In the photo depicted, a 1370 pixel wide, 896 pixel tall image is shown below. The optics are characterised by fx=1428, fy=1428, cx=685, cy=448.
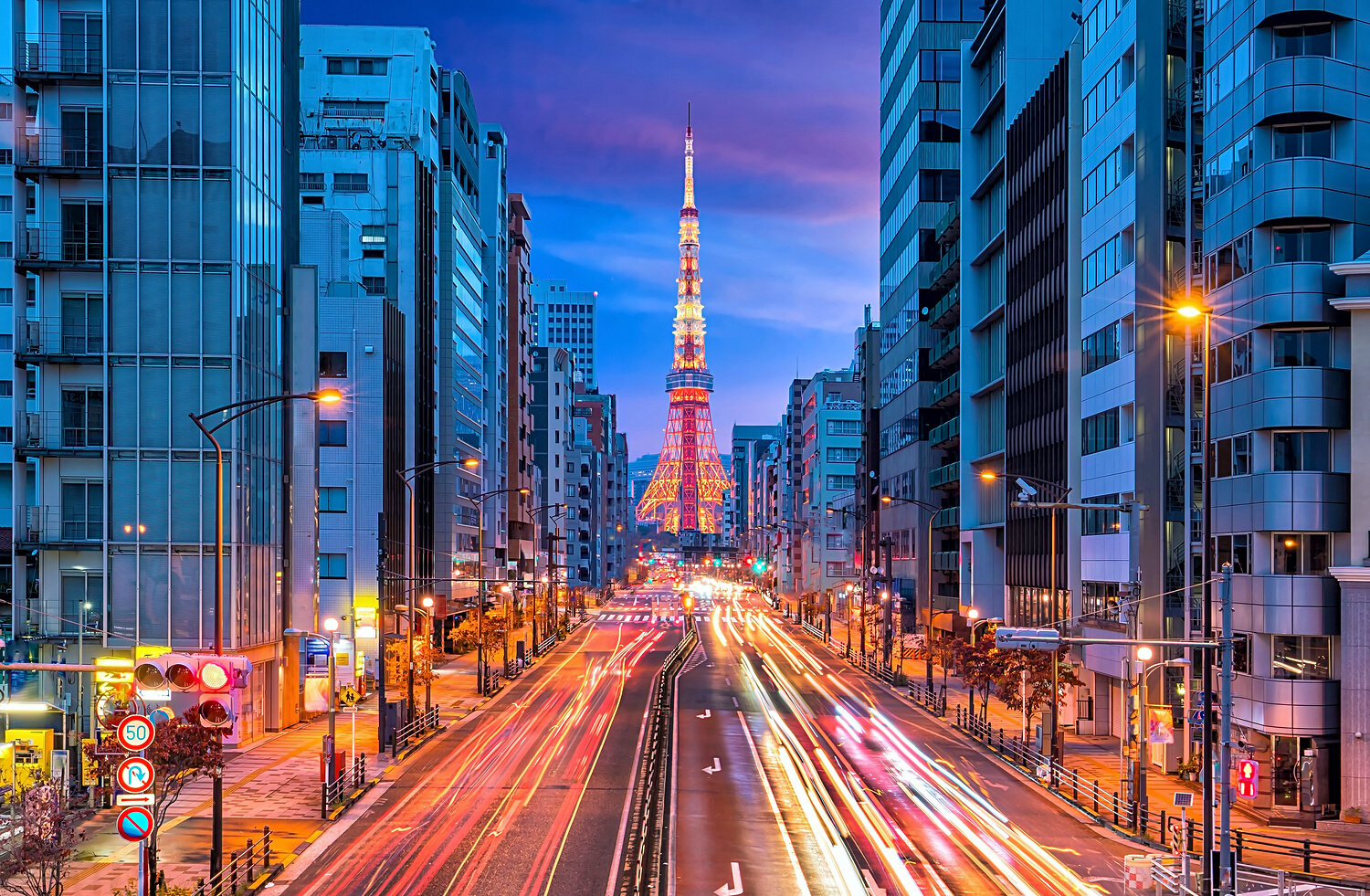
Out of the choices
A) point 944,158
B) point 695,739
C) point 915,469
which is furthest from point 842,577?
point 695,739

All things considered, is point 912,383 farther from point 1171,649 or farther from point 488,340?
point 1171,649

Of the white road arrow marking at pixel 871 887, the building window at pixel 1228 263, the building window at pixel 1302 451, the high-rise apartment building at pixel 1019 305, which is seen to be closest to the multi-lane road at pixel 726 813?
the white road arrow marking at pixel 871 887

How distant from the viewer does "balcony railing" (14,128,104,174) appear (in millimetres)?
51406

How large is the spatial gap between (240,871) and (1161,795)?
28.3 m

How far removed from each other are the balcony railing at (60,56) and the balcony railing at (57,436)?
40.1ft

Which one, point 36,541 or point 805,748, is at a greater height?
point 36,541

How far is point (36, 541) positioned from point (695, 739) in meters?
25.2

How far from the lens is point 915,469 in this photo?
10756 centimetres

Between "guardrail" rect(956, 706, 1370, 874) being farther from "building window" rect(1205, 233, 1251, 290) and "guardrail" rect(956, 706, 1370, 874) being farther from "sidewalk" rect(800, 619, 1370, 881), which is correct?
Answer: "building window" rect(1205, 233, 1251, 290)

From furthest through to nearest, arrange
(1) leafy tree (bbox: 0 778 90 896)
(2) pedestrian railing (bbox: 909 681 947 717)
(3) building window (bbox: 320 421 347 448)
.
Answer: (3) building window (bbox: 320 421 347 448) → (2) pedestrian railing (bbox: 909 681 947 717) → (1) leafy tree (bbox: 0 778 90 896)

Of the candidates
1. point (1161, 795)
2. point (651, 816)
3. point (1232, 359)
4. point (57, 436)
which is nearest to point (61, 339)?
point (57, 436)

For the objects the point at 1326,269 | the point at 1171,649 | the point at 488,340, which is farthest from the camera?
the point at 488,340

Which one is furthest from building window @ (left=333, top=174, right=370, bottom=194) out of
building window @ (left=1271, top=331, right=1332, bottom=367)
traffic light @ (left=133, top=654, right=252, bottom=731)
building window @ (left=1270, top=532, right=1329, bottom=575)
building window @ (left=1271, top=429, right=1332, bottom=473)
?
traffic light @ (left=133, top=654, right=252, bottom=731)

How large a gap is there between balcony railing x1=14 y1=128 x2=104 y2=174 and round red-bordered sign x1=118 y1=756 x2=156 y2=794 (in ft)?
108
